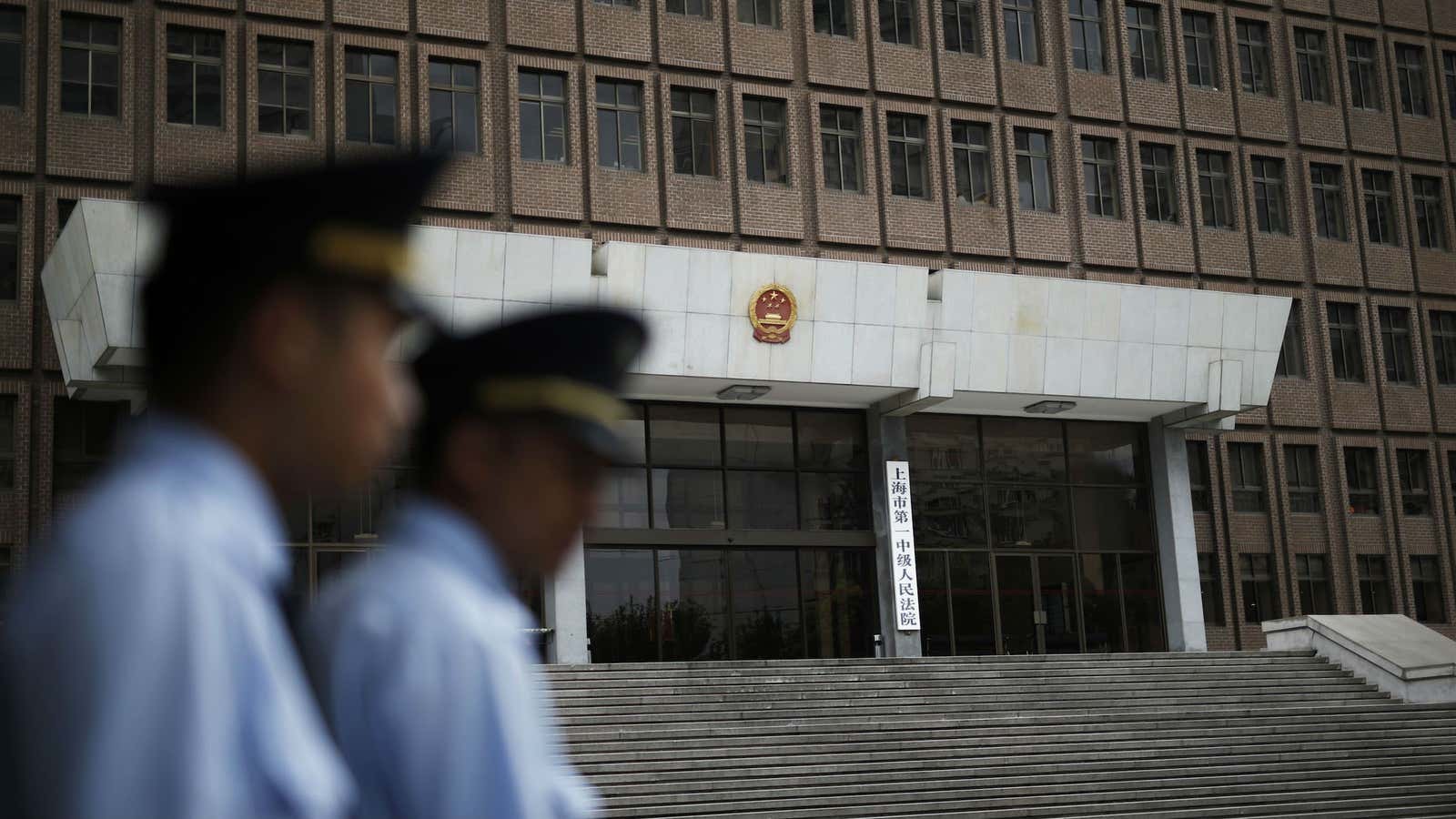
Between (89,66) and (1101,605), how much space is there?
20944mm

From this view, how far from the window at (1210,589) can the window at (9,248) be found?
75.9ft

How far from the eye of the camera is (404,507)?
6.45 feet

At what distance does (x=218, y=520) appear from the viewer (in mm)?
1492

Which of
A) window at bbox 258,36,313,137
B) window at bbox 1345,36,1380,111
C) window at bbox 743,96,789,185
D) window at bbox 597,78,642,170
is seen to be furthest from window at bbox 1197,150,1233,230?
window at bbox 258,36,313,137

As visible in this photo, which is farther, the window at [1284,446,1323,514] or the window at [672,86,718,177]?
the window at [1284,446,1323,514]

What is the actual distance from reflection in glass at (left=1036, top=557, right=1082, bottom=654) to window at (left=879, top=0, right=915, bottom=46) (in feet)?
35.1

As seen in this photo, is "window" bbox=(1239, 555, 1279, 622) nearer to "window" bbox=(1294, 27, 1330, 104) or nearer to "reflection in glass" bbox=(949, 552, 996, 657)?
"reflection in glass" bbox=(949, 552, 996, 657)

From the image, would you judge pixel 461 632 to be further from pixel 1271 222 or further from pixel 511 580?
pixel 1271 222

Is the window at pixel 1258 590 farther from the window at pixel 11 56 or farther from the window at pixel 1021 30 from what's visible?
the window at pixel 11 56

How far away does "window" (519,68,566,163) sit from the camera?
94.3 feet

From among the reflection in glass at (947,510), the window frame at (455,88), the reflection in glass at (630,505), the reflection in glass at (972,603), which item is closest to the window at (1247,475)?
the reflection in glass at (947,510)

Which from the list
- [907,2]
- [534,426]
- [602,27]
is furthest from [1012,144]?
[534,426]

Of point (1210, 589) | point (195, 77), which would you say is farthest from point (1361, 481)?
point (195, 77)

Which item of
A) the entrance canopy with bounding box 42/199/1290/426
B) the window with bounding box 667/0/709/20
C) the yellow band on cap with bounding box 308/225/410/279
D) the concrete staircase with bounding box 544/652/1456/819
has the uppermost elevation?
the window with bounding box 667/0/709/20
